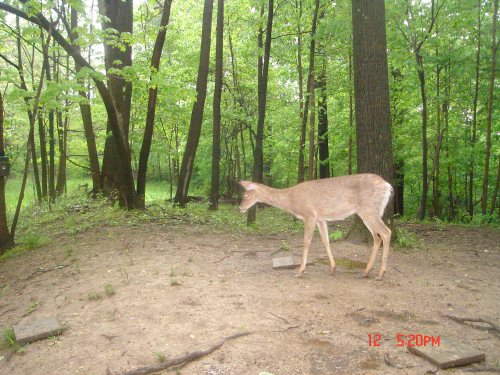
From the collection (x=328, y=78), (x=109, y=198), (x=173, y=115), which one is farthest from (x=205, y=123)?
(x=109, y=198)

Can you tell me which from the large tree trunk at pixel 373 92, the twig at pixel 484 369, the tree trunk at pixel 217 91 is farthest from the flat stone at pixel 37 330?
the tree trunk at pixel 217 91

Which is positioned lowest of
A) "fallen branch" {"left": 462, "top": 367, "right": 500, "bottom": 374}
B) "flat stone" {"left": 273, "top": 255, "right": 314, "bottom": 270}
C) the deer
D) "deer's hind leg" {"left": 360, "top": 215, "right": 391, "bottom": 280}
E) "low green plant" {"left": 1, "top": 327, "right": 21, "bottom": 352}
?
"low green plant" {"left": 1, "top": 327, "right": 21, "bottom": 352}

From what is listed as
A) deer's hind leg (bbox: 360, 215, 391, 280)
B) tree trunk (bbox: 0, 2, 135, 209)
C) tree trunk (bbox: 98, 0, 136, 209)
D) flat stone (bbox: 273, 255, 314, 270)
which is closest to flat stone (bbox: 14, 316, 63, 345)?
flat stone (bbox: 273, 255, 314, 270)

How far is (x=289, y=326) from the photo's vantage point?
4.20 meters

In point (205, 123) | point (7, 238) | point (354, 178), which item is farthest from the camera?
point (205, 123)

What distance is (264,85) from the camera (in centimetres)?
1098

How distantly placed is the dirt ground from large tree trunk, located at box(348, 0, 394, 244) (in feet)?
5.43

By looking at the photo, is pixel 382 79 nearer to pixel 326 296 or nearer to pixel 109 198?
pixel 326 296

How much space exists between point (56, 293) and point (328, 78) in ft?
42.0

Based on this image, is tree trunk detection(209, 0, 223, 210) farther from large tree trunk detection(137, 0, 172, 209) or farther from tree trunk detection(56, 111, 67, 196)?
tree trunk detection(56, 111, 67, 196)

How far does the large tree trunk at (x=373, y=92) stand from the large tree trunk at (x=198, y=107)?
6.62 meters

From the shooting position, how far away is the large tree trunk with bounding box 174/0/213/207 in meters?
13.0

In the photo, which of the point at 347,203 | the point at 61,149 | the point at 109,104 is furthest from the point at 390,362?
the point at 61,149
